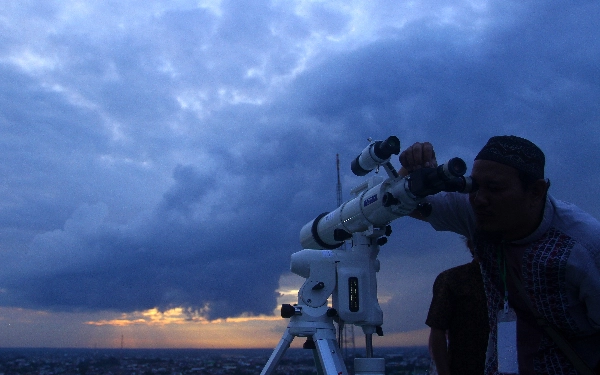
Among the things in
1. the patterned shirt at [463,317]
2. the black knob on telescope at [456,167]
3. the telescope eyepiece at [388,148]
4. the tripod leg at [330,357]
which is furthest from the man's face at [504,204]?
the patterned shirt at [463,317]

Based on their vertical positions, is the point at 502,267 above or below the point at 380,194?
below

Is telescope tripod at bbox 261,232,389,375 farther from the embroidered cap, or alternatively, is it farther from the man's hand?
the embroidered cap

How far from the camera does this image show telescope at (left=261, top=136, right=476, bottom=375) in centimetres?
332

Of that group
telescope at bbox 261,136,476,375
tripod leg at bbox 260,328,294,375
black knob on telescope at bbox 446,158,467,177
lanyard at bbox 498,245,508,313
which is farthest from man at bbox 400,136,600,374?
tripod leg at bbox 260,328,294,375

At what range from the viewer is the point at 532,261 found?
2.18m

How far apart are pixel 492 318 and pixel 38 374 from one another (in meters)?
7.24

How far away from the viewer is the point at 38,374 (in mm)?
7422

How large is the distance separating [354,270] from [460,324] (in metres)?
1.24

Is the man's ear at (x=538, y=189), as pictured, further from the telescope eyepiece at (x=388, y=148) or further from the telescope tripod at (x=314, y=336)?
the telescope tripod at (x=314, y=336)

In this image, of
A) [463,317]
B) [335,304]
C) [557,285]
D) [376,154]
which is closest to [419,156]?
[376,154]

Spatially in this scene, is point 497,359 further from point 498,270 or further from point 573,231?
point 573,231

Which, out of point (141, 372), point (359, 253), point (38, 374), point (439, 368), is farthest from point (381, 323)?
point (38, 374)

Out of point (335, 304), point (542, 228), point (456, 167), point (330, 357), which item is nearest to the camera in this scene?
point (542, 228)

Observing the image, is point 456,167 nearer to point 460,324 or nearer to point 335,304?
point 335,304
